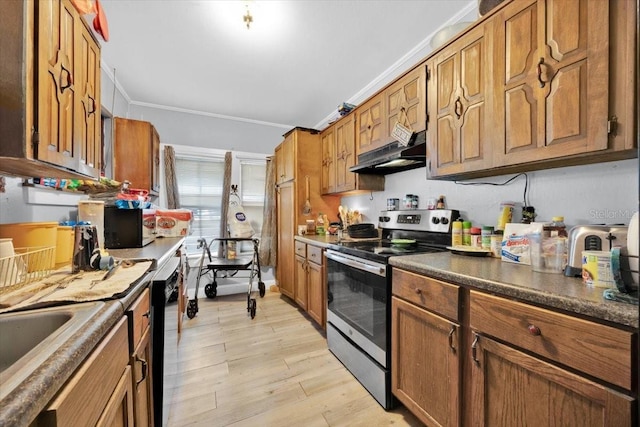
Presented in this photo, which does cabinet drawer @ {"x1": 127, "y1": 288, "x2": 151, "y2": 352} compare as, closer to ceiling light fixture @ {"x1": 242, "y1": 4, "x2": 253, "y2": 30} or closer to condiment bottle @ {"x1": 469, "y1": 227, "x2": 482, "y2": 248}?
condiment bottle @ {"x1": 469, "y1": 227, "x2": 482, "y2": 248}

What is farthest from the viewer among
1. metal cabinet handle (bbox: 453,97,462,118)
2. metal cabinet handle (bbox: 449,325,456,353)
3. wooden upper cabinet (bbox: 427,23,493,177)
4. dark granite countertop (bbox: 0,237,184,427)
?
metal cabinet handle (bbox: 453,97,462,118)

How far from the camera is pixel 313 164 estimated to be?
3129 millimetres

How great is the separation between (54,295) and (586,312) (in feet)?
5.20

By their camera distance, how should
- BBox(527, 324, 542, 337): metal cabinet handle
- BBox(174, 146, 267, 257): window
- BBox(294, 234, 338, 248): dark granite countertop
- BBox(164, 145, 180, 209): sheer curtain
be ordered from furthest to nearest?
BBox(174, 146, 267, 257): window → BBox(164, 145, 180, 209): sheer curtain → BBox(294, 234, 338, 248): dark granite countertop → BBox(527, 324, 542, 337): metal cabinet handle

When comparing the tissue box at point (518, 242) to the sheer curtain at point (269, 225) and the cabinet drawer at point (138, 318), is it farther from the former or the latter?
the sheer curtain at point (269, 225)

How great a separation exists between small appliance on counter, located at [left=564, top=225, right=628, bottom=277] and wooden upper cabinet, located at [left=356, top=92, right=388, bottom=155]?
1.39m

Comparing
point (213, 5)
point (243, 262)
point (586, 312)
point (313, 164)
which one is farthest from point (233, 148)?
point (586, 312)

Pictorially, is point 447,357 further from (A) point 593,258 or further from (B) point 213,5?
(B) point 213,5

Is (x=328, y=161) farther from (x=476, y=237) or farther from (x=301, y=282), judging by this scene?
(x=476, y=237)

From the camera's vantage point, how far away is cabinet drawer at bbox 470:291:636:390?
691 millimetres

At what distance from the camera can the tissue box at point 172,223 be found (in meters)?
2.73

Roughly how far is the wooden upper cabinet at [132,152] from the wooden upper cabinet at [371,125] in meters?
2.16

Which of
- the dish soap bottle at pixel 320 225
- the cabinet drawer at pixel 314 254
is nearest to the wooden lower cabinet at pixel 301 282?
the cabinet drawer at pixel 314 254

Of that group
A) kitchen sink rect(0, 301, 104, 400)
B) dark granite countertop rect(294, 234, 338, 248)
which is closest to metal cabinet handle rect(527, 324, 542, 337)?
kitchen sink rect(0, 301, 104, 400)
